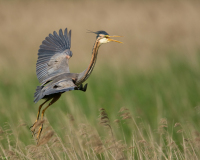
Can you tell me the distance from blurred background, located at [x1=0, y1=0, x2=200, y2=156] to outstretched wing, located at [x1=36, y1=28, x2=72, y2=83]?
0.63m

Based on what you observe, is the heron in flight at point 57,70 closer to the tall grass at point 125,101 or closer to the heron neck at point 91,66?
the heron neck at point 91,66

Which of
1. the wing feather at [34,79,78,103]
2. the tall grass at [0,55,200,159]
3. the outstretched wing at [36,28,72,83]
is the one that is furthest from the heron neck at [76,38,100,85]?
the tall grass at [0,55,200,159]

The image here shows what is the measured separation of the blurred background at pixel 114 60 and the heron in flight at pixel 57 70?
461 mm

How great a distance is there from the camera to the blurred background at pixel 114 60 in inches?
286

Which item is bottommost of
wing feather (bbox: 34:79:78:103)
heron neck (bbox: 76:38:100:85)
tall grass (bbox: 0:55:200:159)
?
tall grass (bbox: 0:55:200:159)

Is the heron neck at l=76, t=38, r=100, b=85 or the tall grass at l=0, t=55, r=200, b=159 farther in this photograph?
the tall grass at l=0, t=55, r=200, b=159

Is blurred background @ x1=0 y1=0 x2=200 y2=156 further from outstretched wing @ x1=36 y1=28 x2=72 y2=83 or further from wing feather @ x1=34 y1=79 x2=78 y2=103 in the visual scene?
outstretched wing @ x1=36 y1=28 x2=72 y2=83

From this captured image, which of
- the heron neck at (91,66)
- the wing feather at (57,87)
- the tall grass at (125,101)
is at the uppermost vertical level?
the heron neck at (91,66)

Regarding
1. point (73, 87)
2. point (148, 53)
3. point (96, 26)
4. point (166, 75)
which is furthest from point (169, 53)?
point (73, 87)

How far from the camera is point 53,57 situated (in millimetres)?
6090

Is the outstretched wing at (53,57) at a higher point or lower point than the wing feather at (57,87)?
higher

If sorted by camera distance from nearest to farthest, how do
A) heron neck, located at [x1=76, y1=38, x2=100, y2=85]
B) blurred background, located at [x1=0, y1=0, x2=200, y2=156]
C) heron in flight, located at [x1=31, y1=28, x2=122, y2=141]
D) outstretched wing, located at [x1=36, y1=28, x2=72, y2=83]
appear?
heron in flight, located at [x1=31, y1=28, x2=122, y2=141]
heron neck, located at [x1=76, y1=38, x2=100, y2=85]
outstretched wing, located at [x1=36, y1=28, x2=72, y2=83]
blurred background, located at [x1=0, y1=0, x2=200, y2=156]

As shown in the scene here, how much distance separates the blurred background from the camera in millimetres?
7273

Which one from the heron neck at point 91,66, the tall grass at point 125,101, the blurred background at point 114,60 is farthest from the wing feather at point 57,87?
the tall grass at point 125,101
